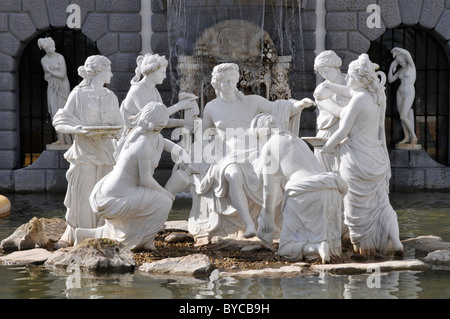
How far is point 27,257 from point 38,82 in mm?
8140

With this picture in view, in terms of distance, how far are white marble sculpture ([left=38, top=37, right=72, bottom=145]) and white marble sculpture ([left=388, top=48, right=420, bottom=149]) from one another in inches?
217

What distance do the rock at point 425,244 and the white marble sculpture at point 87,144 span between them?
328 centimetres

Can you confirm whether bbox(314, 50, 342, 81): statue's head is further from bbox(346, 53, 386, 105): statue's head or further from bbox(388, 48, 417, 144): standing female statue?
bbox(388, 48, 417, 144): standing female statue

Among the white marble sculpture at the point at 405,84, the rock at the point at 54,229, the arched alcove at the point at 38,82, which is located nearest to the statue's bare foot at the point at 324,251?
the rock at the point at 54,229

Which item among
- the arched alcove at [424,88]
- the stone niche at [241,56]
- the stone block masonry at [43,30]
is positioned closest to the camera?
the stone niche at [241,56]

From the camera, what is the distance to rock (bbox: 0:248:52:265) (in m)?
8.72

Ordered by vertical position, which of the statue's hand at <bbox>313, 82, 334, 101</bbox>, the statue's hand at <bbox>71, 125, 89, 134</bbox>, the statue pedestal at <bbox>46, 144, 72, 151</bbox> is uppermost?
the statue's hand at <bbox>313, 82, 334, 101</bbox>

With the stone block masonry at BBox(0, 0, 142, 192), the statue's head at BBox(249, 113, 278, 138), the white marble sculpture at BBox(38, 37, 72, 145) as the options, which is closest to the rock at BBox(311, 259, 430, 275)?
the statue's head at BBox(249, 113, 278, 138)

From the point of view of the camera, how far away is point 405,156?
1533 centimetres

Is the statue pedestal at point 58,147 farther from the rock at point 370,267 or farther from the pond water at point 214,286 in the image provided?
the rock at point 370,267

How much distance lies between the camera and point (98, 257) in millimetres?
8258

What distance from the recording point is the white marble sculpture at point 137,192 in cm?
873
